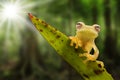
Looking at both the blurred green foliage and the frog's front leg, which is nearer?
the frog's front leg

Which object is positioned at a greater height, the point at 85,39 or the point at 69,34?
the point at 85,39

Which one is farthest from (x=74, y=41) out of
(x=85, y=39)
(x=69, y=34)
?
(x=69, y=34)

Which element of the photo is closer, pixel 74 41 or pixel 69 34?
pixel 74 41

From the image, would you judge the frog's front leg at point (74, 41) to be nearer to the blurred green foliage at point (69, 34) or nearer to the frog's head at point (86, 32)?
the frog's head at point (86, 32)

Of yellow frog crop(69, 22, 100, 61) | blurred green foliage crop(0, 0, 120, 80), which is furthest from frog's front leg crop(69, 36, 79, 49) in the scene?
blurred green foliage crop(0, 0, 120, 80)

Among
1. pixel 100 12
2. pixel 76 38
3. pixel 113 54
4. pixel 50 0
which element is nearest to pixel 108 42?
pixel 113 54

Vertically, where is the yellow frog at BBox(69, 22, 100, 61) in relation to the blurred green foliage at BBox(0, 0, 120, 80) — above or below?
above

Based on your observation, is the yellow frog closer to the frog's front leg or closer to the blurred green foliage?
the frog's front leg

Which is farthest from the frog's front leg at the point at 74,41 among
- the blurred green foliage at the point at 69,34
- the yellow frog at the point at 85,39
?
the blurred green foliage at the point at 69,34

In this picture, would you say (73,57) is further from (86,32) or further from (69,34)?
(69,34)
